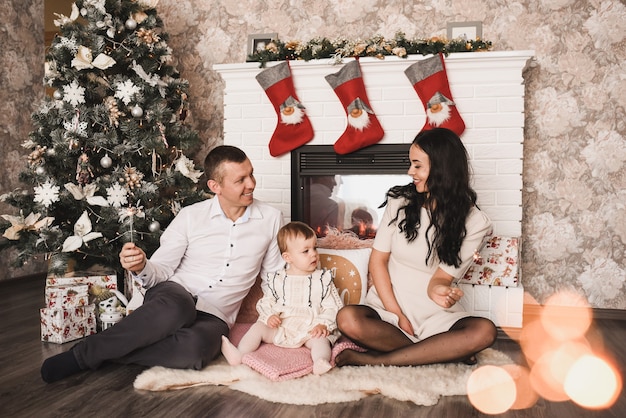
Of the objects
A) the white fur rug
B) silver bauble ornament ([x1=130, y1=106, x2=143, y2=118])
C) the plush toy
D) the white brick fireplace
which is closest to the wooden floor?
the white fur rug

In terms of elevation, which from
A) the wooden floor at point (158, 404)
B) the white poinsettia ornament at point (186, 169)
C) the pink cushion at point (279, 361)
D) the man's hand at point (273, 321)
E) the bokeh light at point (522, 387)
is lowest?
the bokeh light at point (522, 387)

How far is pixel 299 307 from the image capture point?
2.36 metres

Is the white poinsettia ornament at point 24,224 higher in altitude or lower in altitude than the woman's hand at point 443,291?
higher

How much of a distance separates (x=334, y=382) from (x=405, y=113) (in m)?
1.73

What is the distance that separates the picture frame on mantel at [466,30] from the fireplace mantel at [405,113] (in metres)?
0.35

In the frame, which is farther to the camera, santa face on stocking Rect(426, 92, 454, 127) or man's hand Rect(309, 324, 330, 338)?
santa face on stocking Rect(426, 92, 454, 127)

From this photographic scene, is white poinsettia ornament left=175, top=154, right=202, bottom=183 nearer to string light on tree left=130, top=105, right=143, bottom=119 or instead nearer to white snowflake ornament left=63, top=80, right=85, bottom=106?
string light on tree left=130, top=105, right=143, bottom=119

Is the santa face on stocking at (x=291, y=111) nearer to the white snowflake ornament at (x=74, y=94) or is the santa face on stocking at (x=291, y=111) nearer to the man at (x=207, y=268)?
the man at (x=207, y=268)

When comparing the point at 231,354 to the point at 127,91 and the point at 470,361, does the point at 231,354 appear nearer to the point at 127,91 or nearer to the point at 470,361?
the point at 470,361

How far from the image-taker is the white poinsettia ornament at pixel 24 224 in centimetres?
294

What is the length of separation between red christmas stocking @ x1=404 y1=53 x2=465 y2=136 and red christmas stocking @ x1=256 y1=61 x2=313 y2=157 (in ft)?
2.21

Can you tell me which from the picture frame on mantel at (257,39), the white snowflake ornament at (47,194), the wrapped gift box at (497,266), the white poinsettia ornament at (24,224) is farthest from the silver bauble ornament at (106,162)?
the wrapped gift box at (497,266)

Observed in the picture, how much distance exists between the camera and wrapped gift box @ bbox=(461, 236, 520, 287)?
2.76 m

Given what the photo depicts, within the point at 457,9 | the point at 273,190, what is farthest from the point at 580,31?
the point at 273,190
